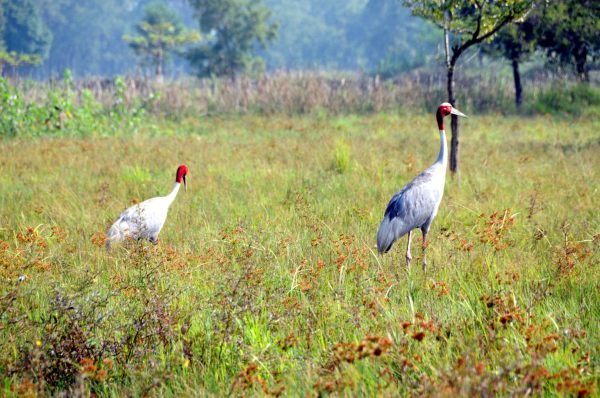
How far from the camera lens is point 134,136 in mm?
15570

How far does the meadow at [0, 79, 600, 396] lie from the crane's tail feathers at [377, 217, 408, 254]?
0.41 ft

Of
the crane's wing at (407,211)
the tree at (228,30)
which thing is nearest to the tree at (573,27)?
the crane's wing at (407,211)

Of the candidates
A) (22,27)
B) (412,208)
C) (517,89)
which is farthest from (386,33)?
(412,208)

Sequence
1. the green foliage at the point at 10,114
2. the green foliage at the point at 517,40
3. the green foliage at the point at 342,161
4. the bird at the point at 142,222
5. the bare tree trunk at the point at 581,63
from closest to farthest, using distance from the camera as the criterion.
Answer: the bird at the point at 142,222 < the green foliage at the point at 342,161 < the green foliage at the point at 10,114 < the green foliage at the point at 517,40 < the bare tree trunk at the point at 581,63

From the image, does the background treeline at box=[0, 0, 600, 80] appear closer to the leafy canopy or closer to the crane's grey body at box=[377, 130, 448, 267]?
the leafy canopy

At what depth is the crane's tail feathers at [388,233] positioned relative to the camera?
5.89 metres

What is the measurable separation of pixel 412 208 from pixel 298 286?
5.16ft

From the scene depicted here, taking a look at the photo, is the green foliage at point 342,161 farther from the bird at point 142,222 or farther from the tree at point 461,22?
the bird at point 142,222

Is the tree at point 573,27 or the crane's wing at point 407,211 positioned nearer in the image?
the crane's wing at point 407,211

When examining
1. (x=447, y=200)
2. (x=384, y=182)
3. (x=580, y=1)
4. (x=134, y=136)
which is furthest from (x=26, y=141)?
(x=580, y=1)

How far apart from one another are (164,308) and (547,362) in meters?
2.16

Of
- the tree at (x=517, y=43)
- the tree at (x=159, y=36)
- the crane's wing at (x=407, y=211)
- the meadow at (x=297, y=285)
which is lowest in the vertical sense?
the meadow at (x=297, y=285)

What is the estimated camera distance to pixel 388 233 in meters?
5.89

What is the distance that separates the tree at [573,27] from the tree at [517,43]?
1.39 feet
